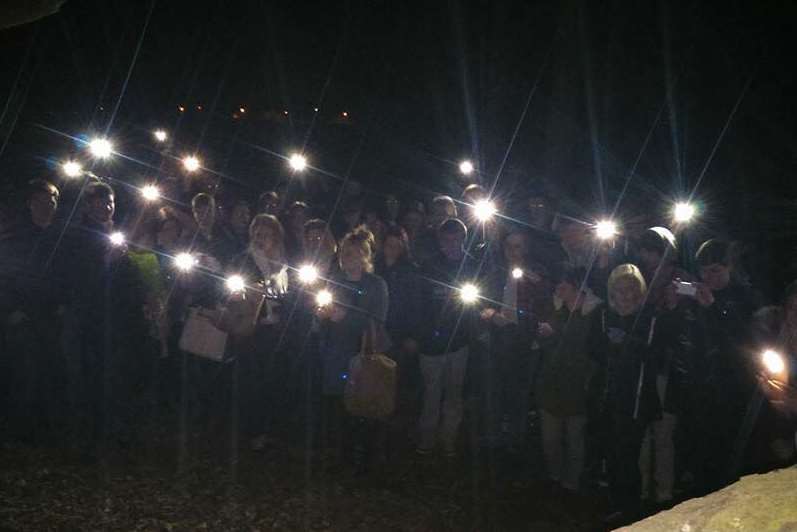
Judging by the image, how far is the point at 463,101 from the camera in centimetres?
1548

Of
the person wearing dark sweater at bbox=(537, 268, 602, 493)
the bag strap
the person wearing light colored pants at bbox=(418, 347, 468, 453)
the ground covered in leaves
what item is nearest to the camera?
the ground covered in leaves

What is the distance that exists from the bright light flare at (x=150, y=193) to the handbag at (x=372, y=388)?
12.9ft

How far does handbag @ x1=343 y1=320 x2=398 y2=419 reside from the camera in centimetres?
477

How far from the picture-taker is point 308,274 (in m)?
5.50

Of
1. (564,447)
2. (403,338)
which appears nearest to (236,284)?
(403,338)

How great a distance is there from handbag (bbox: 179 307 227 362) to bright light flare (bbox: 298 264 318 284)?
3.32 feet

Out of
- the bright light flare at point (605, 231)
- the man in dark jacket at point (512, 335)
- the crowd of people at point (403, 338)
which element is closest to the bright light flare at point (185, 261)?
the crowd of people at point (403, 338)


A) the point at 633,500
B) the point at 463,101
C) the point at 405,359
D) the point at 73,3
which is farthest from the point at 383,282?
the point at 463,101

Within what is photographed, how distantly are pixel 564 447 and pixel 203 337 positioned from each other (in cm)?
388

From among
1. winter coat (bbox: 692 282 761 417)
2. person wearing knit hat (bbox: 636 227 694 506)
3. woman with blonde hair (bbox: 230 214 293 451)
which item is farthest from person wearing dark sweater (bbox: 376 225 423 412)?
winter coat (bbox: 692 282 761 417)

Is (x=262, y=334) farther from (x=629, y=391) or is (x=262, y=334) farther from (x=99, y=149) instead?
(x=99, y=149)

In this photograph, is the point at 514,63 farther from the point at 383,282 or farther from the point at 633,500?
the point at 633,500

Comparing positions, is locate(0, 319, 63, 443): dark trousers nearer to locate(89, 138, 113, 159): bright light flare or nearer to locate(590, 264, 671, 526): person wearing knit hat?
locate(590, 264, 671, 526): person wearing knit hat

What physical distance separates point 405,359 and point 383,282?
3.58 ft
